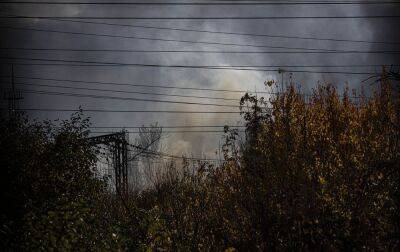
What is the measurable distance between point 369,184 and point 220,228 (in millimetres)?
3569

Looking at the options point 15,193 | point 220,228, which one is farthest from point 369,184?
point 15,193

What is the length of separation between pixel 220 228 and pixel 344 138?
134 inches

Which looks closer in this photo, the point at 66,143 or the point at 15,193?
the point at 15,193

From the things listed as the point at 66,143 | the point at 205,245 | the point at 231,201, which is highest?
the point at 66,143

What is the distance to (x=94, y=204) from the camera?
1591cm

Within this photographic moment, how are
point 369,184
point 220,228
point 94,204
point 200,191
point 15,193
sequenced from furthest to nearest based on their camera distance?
point 15,193
point 94,204
point 200,191
point 220,228
point 369,184

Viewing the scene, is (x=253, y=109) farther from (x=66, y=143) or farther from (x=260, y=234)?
(x=260, y=234)

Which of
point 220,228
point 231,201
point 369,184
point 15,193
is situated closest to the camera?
point 369,184

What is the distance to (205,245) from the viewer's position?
12008 millimetres

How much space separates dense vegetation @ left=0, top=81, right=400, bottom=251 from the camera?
9734 mm

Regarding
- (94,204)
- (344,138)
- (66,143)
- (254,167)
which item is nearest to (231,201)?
(254,167)

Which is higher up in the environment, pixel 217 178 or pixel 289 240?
pixel 217 178

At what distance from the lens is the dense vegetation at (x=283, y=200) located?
9.73 meters

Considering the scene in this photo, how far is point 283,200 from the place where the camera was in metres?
10.2
